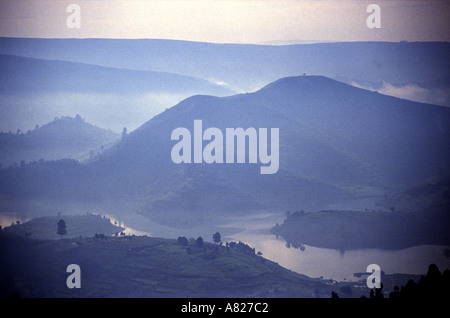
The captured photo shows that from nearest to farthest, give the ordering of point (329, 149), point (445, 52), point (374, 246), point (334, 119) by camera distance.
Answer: point (374, 246), point (445, 52), point (329, 149), point (334, 119)

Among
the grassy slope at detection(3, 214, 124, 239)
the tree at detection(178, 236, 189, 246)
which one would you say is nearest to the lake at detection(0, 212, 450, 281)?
the grassy slope at detection(3, 214, 124, 239)

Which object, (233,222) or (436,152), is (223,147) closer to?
(233,222)

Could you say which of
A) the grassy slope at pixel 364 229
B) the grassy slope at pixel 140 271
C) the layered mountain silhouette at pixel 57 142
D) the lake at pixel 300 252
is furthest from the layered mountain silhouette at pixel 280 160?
the grassy slope at pixel 140 271

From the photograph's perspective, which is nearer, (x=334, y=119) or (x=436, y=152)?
(x=436, y=152)

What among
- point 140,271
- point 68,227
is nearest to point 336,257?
point 140,271

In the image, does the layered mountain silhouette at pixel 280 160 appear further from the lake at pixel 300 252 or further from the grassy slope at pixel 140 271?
the grassy slope at pixel 140 271

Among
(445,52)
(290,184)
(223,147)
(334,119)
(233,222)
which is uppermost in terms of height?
(445,52)
